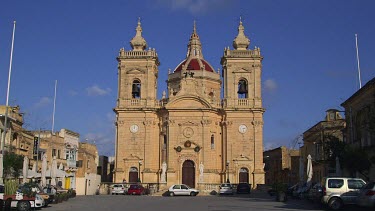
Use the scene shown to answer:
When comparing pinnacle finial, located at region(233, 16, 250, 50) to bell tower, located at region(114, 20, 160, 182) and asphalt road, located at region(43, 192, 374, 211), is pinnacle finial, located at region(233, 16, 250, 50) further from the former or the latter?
asphalt road, located at region(43, 192, 374, 211)

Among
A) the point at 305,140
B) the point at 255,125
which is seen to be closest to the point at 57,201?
the point at 255,125

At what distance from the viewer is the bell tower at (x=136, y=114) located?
6057cm

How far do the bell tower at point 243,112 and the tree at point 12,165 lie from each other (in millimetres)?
26717

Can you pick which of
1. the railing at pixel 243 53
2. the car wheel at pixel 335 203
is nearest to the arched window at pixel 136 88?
the railing at pixel 243 53

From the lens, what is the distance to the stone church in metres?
59.9

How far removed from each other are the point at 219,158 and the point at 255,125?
19.1 ft

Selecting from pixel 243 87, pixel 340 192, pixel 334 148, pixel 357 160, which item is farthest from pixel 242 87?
pixel 340 192

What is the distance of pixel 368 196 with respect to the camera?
23.0 metres


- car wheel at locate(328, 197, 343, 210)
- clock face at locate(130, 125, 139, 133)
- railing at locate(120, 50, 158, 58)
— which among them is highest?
railing at locate(120, 50, 158, 58)

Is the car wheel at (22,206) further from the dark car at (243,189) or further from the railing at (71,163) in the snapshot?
the railing at (71,163)

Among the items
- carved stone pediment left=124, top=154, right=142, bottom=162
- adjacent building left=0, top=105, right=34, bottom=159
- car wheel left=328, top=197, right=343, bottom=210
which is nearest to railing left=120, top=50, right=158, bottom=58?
carved stone pediment left=124, top=154, right=142, bottom=162

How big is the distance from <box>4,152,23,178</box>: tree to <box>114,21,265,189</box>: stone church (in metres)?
20.6

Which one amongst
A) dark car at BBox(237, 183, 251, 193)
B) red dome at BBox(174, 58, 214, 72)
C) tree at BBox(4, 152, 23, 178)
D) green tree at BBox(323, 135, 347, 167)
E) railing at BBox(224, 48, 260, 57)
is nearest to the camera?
tree at BBox(4, 152, 23, 178)

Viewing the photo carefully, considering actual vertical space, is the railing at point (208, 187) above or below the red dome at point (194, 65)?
below
